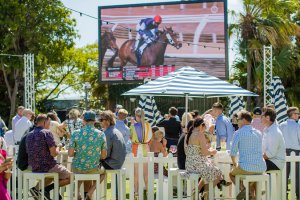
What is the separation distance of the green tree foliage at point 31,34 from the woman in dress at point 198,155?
24.6 m

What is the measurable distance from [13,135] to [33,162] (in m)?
4.14

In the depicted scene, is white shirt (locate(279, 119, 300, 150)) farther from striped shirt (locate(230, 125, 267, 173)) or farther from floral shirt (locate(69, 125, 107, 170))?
floral shirt (locate(69, 125, 107, 170))

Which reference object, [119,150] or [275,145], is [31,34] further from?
[275,145]

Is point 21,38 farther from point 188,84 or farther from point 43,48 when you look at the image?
point 188,84

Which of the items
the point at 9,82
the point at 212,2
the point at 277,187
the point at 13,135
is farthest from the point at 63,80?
the point at 277,187

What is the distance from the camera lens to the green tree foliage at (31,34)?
32875mm

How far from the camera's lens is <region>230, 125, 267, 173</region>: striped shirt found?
8922mm

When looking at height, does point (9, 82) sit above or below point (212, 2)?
below

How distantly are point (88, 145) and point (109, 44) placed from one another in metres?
20.0

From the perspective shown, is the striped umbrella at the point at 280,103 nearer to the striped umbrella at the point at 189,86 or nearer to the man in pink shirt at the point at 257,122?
the man in pink shirt at the point at 257,122

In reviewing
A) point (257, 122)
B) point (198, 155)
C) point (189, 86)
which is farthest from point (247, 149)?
point (257, 122)

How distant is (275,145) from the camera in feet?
31.4

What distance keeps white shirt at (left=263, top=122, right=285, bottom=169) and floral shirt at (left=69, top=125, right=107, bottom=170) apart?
2.51 metres

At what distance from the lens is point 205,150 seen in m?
9.09
